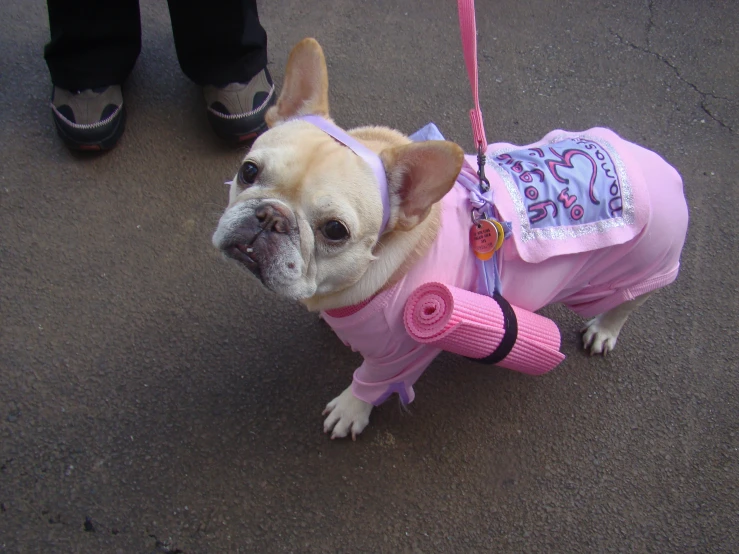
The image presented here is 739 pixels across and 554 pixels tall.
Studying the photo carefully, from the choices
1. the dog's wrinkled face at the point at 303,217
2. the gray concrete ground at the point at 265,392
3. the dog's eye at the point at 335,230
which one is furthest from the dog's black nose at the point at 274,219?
the gray concrete ground at the point at 265,392

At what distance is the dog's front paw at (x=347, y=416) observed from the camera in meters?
2.33

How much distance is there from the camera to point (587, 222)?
1917 mm

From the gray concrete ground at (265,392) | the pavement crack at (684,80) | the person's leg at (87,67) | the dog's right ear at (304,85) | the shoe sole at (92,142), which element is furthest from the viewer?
the pavement crack at (684,80)

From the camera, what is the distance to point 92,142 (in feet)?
9.86

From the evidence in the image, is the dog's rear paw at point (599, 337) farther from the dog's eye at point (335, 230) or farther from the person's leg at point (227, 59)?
the person's leg at point (227, 59)

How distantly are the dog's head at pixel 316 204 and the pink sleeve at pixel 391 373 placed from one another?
0.44 meters

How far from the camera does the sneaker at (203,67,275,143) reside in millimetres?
3084

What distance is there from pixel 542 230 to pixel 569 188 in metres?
0.18

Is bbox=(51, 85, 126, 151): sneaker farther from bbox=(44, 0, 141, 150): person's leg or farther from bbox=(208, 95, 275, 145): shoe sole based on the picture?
bbox=(208, 95, 275, 145): shoe sole

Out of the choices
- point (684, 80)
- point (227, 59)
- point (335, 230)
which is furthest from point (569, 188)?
point (684, 80)

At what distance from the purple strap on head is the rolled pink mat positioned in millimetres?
279

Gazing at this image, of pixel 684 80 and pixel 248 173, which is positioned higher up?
pixel 248 173

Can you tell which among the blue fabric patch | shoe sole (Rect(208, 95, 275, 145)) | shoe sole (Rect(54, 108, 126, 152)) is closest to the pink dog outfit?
the blue fabric patch

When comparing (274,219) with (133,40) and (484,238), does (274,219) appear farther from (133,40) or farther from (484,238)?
(133,40)
